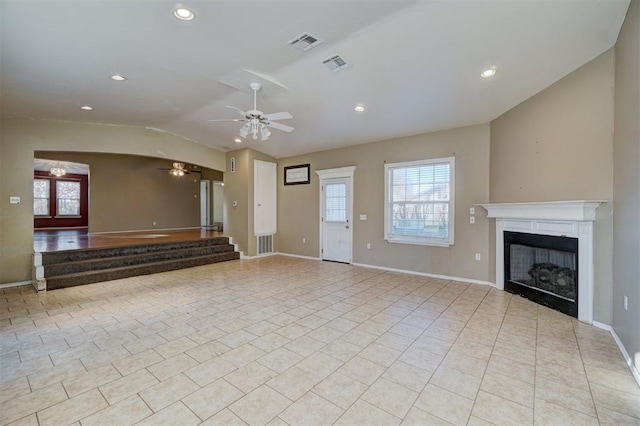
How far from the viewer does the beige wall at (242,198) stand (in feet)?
25.1

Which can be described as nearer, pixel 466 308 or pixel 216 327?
pixel 216 327

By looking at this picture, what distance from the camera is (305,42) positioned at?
3213 millimetres

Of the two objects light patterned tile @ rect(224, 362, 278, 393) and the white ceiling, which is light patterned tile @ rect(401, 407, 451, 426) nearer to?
light patterned tile @ rect(224, 362, 278, 393)

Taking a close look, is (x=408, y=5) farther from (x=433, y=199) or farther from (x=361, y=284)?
(x=361, y=284)

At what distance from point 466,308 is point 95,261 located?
257 inches

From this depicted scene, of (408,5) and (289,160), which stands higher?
(408,5)

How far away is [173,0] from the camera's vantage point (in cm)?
247

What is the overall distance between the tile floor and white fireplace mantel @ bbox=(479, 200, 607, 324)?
380 mm

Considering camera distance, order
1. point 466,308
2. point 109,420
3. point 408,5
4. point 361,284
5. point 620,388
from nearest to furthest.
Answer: point 109,420, point 620,388, point 408,5, point 466,308, point 361,284

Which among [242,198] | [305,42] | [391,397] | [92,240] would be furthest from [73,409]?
[92,240]

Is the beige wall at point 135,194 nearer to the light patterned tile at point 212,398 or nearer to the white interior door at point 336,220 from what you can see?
the white interior door at point 336,220

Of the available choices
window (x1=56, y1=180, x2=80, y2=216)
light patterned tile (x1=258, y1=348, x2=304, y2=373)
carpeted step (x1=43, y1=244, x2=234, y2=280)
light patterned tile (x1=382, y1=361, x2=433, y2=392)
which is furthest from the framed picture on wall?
window (x1=56, y1=180, x2=80, y2=216)

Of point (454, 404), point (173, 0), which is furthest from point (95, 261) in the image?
point (454, 404)

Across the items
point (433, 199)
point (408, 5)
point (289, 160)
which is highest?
point (408, 5)
